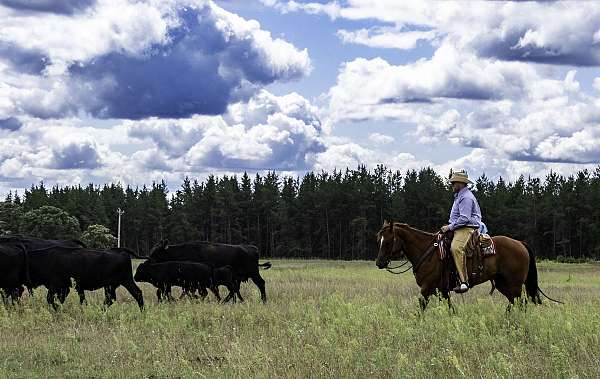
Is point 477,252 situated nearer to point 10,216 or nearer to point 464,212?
point 464,212

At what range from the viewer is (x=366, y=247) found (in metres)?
100

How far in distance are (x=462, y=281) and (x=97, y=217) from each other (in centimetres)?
10133

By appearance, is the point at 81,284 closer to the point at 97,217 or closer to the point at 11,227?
the point at 11,227

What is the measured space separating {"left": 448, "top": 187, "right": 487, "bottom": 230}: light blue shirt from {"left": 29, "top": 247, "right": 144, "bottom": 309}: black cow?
7.42 metres

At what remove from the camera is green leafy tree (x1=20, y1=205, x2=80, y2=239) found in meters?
73.4

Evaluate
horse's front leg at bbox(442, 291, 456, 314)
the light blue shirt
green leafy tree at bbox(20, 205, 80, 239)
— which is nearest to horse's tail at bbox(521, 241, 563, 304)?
the light blue shirt

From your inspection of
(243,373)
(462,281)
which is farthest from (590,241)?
(243,373)

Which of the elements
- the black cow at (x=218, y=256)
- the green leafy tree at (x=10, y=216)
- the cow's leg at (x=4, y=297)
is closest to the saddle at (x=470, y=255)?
the black cow at (x=218, y=256)

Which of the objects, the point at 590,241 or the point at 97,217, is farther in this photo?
the point at 97,217

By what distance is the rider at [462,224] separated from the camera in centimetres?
1448

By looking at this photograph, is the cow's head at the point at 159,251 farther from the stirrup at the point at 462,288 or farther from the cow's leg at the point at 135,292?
the stirrup at the point at 462,288

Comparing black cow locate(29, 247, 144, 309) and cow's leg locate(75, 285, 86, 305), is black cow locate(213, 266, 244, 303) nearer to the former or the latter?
black cow locate(29, 247, 144, 309)

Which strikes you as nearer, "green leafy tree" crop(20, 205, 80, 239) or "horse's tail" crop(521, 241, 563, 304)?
"horse's tail" crop(521, 241, 563, 304)

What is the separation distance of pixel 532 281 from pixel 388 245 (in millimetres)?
3216
